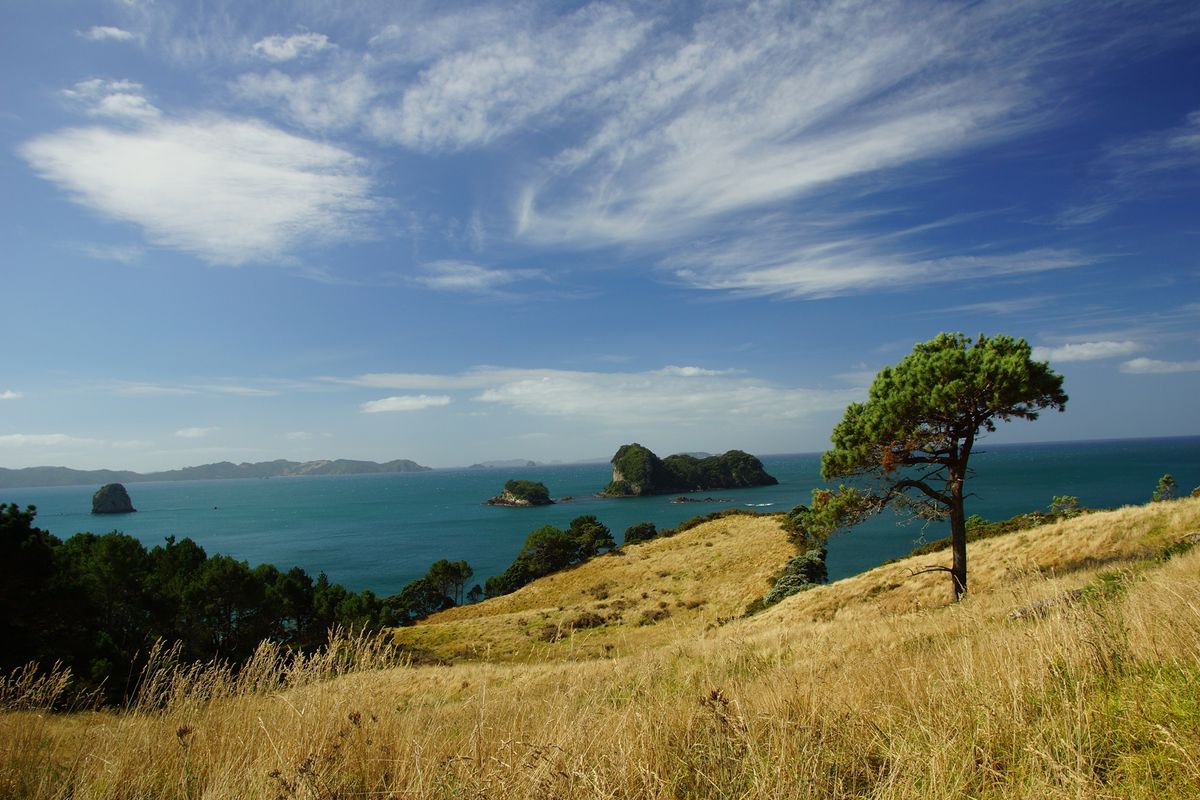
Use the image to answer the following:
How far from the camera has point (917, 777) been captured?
288cm

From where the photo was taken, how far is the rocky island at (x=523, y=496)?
534ft

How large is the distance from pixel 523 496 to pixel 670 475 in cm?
5328

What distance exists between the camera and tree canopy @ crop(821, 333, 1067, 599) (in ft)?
44.0

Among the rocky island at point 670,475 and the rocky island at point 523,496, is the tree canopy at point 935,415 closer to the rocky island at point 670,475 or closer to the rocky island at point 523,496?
the rocky island at point 523,496

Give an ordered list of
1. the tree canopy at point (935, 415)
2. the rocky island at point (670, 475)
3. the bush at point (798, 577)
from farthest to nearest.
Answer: the rocky island at point (670, 475)
the bush at point (798, 577)
the tree canopy at point (935, 415)

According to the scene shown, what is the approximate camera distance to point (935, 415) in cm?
1432

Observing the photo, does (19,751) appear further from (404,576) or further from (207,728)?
(404,576)

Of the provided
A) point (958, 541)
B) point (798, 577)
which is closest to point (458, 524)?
point (798, 577)

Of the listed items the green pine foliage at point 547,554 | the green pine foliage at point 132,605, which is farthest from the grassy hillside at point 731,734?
the green pine foliage at point 547,554

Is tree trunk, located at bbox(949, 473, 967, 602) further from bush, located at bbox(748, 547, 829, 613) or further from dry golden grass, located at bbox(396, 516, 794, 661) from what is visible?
bush, located at bbox(748, 547, 829, 613)

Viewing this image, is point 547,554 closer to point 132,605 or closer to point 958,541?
point 132,605

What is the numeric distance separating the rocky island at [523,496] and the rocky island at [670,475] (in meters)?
24.0

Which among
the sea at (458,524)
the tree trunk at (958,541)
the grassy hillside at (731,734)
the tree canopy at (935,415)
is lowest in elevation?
the sea at (458,524)

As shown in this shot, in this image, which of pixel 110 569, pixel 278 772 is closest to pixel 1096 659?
pixel 278 772
